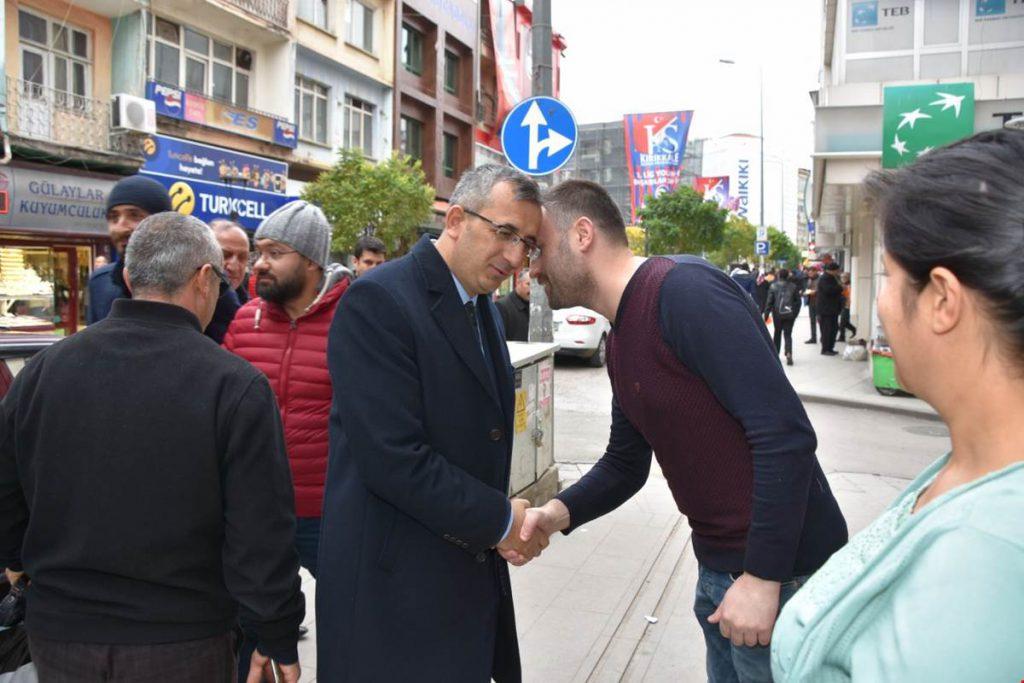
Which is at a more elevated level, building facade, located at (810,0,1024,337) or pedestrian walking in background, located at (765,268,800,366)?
building facade, located at (810,0,1024,337)

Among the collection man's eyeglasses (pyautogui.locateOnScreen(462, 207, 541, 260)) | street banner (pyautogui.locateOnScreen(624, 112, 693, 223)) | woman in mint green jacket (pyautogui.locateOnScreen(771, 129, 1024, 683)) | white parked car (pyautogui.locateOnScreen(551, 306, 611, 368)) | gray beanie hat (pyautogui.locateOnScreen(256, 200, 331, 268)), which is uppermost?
street banner (pyautogui.locateOnScreen(624, 112, 693, 223))

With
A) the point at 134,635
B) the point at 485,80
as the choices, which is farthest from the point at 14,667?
the point at 485,80

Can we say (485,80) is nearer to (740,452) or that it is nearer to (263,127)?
(263,127)

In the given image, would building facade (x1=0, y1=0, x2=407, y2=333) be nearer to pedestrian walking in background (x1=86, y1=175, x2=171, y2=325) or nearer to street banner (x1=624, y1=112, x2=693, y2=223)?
pedestrian walking in background (x1=86, y1=175, x2=171, y2=325)

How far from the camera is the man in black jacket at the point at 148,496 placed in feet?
6.17

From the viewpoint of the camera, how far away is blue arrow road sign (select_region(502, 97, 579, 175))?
6.92 m

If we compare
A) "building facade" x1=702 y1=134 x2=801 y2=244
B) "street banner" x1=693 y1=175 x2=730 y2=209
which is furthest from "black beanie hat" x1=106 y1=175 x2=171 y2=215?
"building facade" x1=702 y1=134 x2=801 y2=244

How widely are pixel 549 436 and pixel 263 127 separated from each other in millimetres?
17070

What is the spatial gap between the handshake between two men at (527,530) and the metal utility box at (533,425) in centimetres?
293

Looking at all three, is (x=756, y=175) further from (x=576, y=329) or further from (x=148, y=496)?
(x=148, y=496)

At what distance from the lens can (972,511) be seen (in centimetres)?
87

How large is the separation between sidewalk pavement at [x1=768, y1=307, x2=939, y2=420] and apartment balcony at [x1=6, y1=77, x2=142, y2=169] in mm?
13225

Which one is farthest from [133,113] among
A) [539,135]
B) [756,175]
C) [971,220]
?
[756,175]

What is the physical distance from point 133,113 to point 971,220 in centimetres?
1790
